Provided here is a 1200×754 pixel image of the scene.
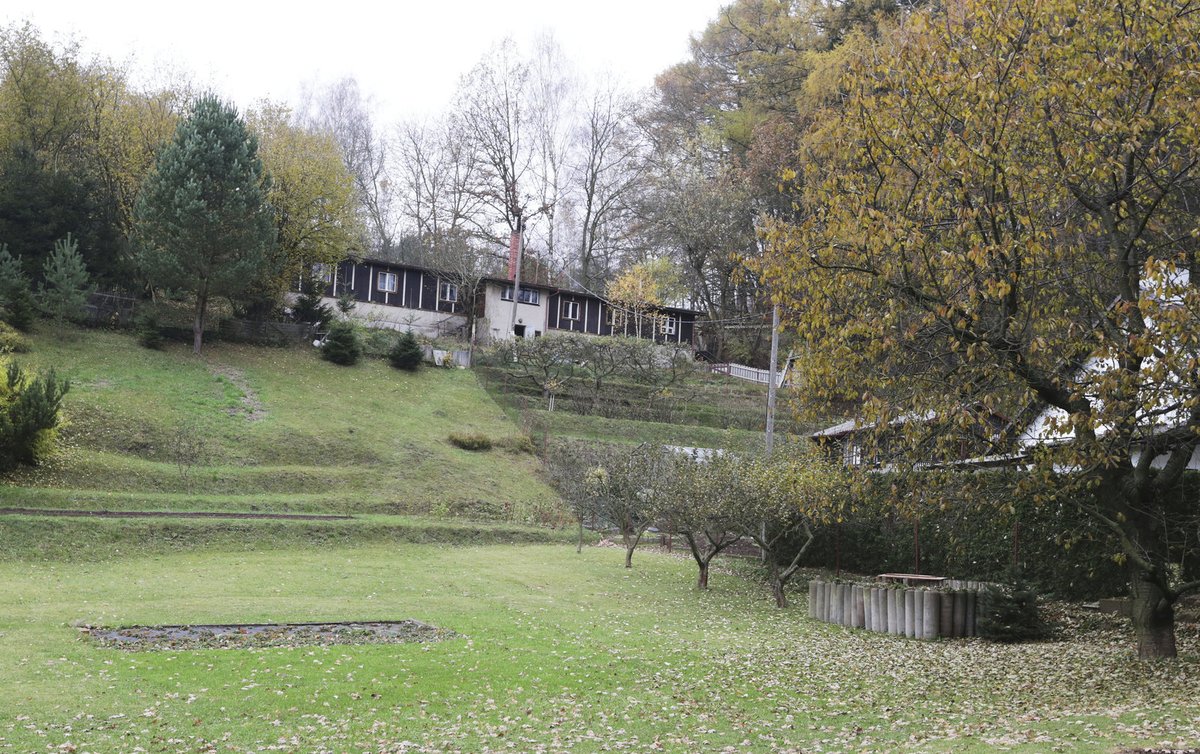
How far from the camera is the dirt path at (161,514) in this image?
23250 mm

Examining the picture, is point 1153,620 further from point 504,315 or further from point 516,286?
point 504,315

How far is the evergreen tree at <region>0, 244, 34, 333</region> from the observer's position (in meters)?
38.3

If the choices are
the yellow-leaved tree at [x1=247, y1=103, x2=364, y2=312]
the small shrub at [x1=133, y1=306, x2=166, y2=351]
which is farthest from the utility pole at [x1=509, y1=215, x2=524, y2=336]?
the small shrub at [x1=133, y1=306, x2=166, y2=351]

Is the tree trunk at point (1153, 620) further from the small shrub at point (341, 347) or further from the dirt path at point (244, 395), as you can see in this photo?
the small shrub at point (341, 347)

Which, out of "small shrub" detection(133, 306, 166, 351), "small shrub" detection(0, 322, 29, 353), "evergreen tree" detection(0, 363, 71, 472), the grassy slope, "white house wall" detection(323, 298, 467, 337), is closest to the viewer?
"evergreen tree" detection(0, 363, 71, 472)

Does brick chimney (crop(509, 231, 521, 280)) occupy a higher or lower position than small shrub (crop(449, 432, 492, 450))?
higher

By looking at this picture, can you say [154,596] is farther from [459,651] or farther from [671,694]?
[671,694]

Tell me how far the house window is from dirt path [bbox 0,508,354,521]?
33487 millimetres

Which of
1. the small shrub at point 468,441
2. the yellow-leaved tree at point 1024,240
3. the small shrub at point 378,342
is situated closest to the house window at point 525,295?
the small shrub at point 378,342

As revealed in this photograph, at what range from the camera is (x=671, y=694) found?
10633mm

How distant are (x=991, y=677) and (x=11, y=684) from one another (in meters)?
11.4

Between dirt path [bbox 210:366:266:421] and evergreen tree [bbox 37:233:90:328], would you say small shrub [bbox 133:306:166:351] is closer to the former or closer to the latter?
evergreen tree [bbox 37:233:90:328]

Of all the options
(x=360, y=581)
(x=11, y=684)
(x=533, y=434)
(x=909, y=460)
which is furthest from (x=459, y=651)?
(x=533, y=434)

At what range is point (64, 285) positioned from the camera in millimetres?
39031
